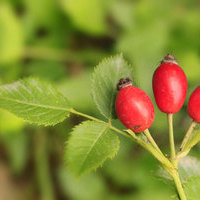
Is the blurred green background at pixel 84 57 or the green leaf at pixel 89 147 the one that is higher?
the green leaf at pixel 89 147

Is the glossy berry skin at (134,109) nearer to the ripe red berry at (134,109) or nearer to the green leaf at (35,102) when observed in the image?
the ripe red berry at (134,109)

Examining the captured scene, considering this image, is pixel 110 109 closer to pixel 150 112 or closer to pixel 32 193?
pixel 150 112

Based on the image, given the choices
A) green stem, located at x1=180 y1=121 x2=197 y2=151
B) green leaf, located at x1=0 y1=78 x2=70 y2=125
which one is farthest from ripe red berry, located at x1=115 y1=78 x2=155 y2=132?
green leaf, located at x1=0 y1=78 x2=70 y2=125

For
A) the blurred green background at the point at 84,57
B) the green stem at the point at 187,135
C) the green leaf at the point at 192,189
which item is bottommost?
the blurred green background at the point at 84,57

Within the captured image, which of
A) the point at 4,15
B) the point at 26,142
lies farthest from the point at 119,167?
the point at 4,15

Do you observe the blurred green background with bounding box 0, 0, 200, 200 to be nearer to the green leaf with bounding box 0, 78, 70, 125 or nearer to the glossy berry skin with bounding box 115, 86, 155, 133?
the green leaf with bounding box 0, 78, 70, 125

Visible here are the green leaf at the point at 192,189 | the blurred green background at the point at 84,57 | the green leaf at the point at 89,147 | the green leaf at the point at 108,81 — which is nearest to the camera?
the green leaf at the point at 89,147

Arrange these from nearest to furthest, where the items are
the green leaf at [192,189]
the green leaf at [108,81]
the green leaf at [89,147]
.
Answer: the green leaf at [89,147]
the green leaf at [192,189]
the green leaf at [108,81]

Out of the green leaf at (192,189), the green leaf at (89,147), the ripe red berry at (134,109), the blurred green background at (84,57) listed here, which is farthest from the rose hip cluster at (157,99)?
the blurred green background at (84,57)
